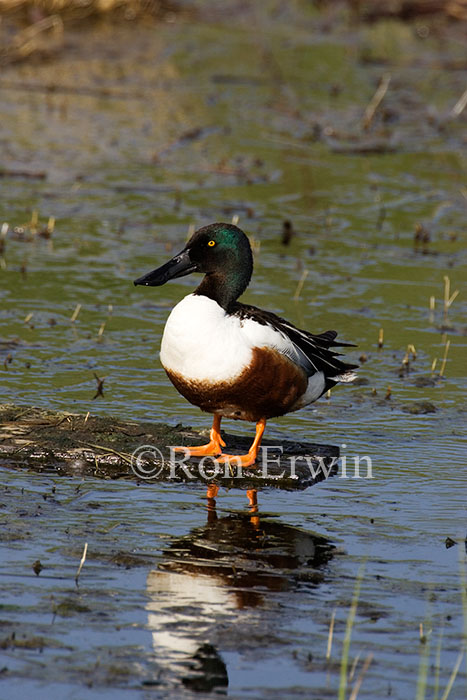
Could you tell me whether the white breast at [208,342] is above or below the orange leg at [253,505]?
above

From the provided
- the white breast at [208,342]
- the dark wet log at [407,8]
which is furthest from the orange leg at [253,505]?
the dark wet log at [407,8]

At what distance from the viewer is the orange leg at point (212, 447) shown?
5.78 meters

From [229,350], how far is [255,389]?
0.81 feet

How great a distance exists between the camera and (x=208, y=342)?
538 cm

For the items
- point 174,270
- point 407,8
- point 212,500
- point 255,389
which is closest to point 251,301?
point 174,270

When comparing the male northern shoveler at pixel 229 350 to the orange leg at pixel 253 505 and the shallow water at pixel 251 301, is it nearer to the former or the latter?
the orange leg at pixel 253 505

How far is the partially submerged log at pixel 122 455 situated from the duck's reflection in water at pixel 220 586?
30 centimetres

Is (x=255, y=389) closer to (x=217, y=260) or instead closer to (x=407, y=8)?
(x=217, y=260)

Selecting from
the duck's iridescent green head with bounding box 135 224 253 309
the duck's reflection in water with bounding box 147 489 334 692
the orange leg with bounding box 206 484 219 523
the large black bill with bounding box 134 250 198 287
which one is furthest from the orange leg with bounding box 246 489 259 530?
the large black bill with bounding box 134 250 198 287

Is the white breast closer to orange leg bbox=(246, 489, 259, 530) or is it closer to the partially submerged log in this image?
the partially submerged log

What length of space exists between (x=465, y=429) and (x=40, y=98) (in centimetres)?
843

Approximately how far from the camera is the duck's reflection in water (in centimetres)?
392

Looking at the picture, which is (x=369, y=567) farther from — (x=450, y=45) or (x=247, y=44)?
(x=450, y=45)

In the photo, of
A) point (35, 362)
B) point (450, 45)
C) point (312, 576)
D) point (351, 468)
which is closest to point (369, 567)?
point (312, 576)
